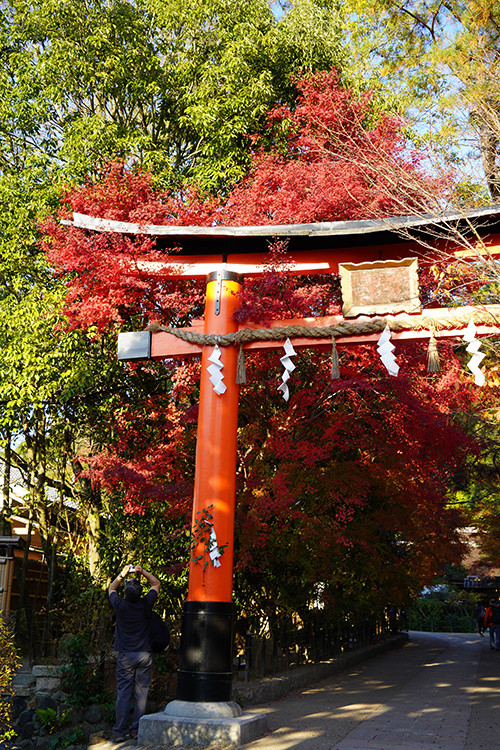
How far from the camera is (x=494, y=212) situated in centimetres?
700

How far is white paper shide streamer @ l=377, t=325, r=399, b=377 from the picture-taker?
6.98 meters

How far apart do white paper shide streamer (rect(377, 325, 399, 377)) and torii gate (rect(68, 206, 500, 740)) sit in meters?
0.15

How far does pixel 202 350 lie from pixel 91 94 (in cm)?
815

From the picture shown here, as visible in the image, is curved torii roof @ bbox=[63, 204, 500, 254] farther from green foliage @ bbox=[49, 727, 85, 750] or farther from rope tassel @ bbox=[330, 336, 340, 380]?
green foliage @ bbox=[49, 727, 85, 750]

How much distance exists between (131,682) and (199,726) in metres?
0.97

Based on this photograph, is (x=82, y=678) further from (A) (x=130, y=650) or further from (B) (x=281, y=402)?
(B) (x=281, y=402)

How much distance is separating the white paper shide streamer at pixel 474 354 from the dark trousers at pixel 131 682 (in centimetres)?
452

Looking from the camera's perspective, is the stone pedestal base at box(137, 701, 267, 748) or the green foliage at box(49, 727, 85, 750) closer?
the stone pedestal base at box(137, 701, 267, 748)

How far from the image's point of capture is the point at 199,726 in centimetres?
625

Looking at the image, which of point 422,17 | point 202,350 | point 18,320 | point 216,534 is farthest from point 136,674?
point 422,17

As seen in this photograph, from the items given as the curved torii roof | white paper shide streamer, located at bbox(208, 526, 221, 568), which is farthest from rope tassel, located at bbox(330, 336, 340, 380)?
white paper shide streamer, located at bbox(208, 526, 221, 568)

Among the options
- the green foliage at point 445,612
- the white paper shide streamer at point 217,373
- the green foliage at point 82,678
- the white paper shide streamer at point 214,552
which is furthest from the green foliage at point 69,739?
the green foliage at point 445,612

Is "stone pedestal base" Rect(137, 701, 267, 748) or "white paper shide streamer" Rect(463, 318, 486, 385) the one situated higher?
"white paper shide streamer" Rect(463, 318, 486, 385)

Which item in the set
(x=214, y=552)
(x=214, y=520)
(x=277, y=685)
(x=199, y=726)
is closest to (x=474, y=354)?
(x=214, y=520)
